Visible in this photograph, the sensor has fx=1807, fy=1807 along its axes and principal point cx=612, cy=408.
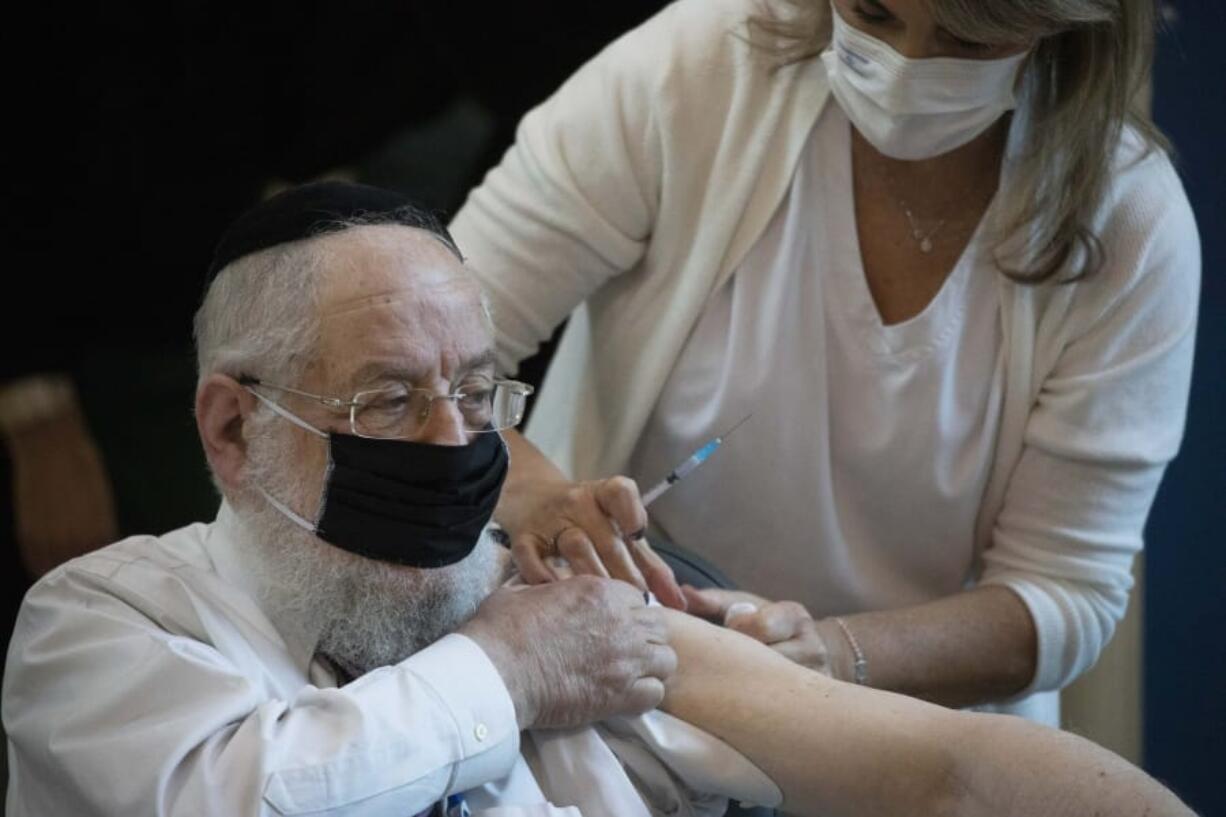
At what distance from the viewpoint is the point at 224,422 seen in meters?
1.87

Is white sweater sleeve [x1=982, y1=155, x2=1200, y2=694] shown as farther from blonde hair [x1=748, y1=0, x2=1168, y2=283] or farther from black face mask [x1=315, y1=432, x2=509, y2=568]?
black face mask [x1=315, y1=432, x2=509, y2=568]

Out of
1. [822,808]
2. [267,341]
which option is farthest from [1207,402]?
[267,341]

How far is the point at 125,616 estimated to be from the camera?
5.85 ft

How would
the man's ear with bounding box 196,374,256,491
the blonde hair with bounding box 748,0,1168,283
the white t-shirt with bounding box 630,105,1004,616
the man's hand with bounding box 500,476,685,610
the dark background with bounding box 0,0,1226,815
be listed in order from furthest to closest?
the dark background with bounding box 0,0,1226,815, the white t-shirt with bounding box 630,105,1004,616, the blonde hair with bounding box 748,0,1168,283, the man's hand with bounding box 500,476,685,610, the man's ear with bounding box 196,374,256,491

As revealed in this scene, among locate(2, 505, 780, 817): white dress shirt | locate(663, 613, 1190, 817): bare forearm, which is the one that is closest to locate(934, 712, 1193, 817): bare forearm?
locate(663, 613, 1190, 817): bare forearm

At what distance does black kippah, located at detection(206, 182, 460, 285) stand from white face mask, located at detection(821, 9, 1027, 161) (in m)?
0.55

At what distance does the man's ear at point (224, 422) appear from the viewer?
1.84 m

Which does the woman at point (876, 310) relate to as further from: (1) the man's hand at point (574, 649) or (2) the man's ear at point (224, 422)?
(2) the man's ear at point (224, 422)

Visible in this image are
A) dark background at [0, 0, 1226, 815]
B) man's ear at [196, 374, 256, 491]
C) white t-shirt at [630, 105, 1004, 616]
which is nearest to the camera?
man's ear at [196, 374, 256, 491]

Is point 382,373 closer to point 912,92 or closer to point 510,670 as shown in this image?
point 510,670

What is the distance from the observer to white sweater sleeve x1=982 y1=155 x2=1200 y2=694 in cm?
221

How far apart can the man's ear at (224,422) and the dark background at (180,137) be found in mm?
1954

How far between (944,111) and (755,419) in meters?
0.46

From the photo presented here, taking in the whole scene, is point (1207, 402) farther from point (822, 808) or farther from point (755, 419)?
point (822, 808)
